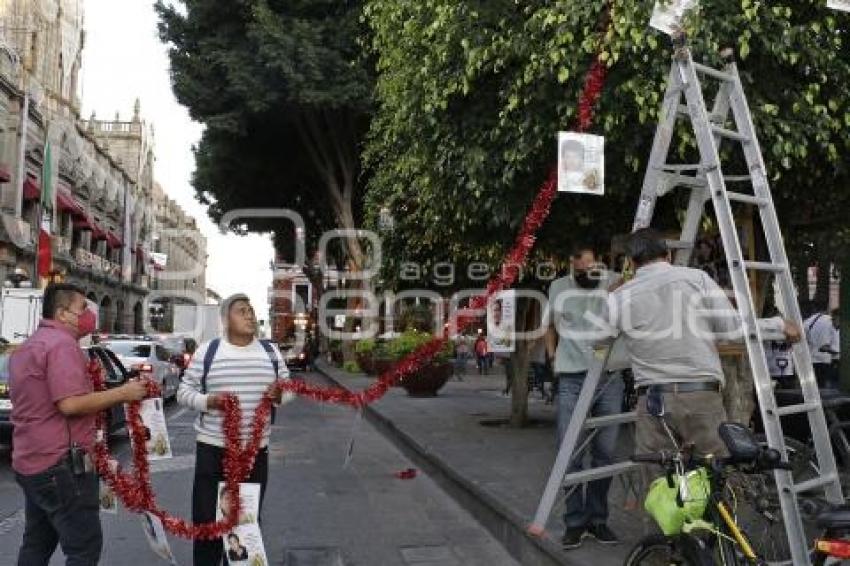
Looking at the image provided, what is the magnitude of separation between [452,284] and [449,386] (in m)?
10.0

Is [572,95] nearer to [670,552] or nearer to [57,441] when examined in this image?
[670,552]

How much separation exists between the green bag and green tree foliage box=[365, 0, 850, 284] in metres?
3.49

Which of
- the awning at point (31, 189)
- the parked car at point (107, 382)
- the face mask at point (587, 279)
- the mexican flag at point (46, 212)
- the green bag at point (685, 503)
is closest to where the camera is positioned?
the green bag at point (685, 503)

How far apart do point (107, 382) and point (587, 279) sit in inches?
307

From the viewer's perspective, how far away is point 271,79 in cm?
2131

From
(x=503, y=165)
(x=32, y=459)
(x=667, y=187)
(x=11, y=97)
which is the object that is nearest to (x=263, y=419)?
(x=32, y=459)

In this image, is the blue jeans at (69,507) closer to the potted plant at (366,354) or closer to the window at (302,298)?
the potted plant at (366,354)

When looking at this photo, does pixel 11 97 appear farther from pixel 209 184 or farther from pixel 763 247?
pixel 763 247

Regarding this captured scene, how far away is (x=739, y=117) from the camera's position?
5352 millimetres

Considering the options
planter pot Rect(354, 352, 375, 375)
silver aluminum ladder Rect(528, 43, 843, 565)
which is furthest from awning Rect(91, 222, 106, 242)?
silver aluminum ladder Rect(528, 43, 843, 565)

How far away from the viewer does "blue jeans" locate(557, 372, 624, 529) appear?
233 inches

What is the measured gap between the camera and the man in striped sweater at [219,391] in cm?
498

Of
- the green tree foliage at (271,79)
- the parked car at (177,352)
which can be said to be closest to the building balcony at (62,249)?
the parked car at (177,352)

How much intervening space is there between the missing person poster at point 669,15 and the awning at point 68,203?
40.8 metres
